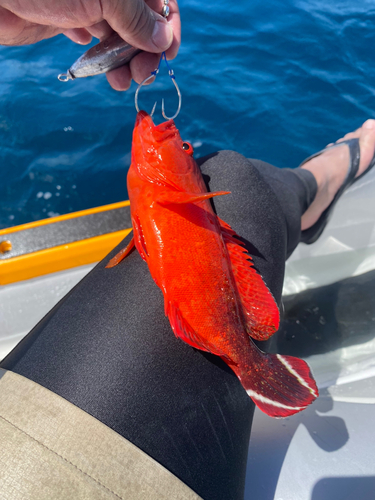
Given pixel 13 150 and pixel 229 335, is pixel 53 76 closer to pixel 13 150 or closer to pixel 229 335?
pixel 13 150

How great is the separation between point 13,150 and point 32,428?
12.1ft

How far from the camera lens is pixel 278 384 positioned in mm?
1419

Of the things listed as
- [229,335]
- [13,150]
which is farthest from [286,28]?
[229,335]

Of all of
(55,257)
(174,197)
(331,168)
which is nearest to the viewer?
(174,197)

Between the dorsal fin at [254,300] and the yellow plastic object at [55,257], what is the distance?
1.36 m

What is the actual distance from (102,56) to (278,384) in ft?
5.95

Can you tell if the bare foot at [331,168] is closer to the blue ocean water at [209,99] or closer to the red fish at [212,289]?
the blue ocean water at [209,99]

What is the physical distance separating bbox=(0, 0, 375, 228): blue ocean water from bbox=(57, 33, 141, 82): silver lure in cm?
200

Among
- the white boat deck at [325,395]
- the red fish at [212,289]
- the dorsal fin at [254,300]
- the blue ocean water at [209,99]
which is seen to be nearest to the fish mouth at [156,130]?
the red fish at [212,289]

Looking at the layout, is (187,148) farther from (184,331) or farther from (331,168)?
(331,168)

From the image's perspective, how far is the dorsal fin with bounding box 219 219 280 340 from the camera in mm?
1466

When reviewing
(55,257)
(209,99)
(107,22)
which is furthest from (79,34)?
(209,99)

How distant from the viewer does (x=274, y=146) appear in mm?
4379

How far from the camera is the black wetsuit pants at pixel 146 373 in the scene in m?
1.29
